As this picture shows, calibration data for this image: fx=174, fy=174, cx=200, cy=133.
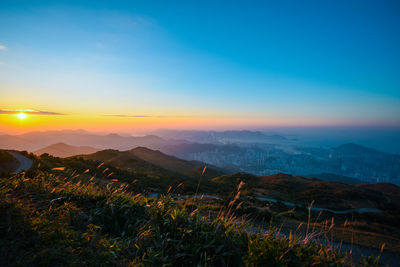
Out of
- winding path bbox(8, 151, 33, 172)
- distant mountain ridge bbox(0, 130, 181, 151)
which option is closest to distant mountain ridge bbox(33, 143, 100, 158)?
distant mountain ridge bbox(0, 130, 181, 151)

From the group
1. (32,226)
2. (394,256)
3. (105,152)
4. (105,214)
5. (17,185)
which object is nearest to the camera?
(32,226)

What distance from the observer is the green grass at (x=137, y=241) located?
2814mm

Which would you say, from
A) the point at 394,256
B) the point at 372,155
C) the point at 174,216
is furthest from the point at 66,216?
the point at 372,155

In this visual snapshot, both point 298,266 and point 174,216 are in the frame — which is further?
point 174,216

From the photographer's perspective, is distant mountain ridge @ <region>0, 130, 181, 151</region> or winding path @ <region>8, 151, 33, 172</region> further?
distant mountain ridge @ <region>0, 130, 181, 151</region>

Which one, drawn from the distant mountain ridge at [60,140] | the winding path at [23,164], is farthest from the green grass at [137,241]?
the distant mountain ridge at [60,140]

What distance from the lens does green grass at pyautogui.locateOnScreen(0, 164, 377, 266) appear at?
2814 millimetres

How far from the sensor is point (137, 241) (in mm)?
3498

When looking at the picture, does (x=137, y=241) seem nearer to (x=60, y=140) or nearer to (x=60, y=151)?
(x=60, y=151)

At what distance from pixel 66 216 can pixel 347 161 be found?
682 ft

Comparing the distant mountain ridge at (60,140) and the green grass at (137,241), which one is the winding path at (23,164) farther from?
the green grass at (137,241)

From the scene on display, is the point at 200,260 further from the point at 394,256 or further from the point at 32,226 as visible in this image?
the point at 394,256

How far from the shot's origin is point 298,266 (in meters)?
2.92

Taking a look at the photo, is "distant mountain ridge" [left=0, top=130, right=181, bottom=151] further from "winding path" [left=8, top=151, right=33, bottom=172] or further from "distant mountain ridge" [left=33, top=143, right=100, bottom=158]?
"winding path" [left=8, top=151, right=33, bottom=172]
